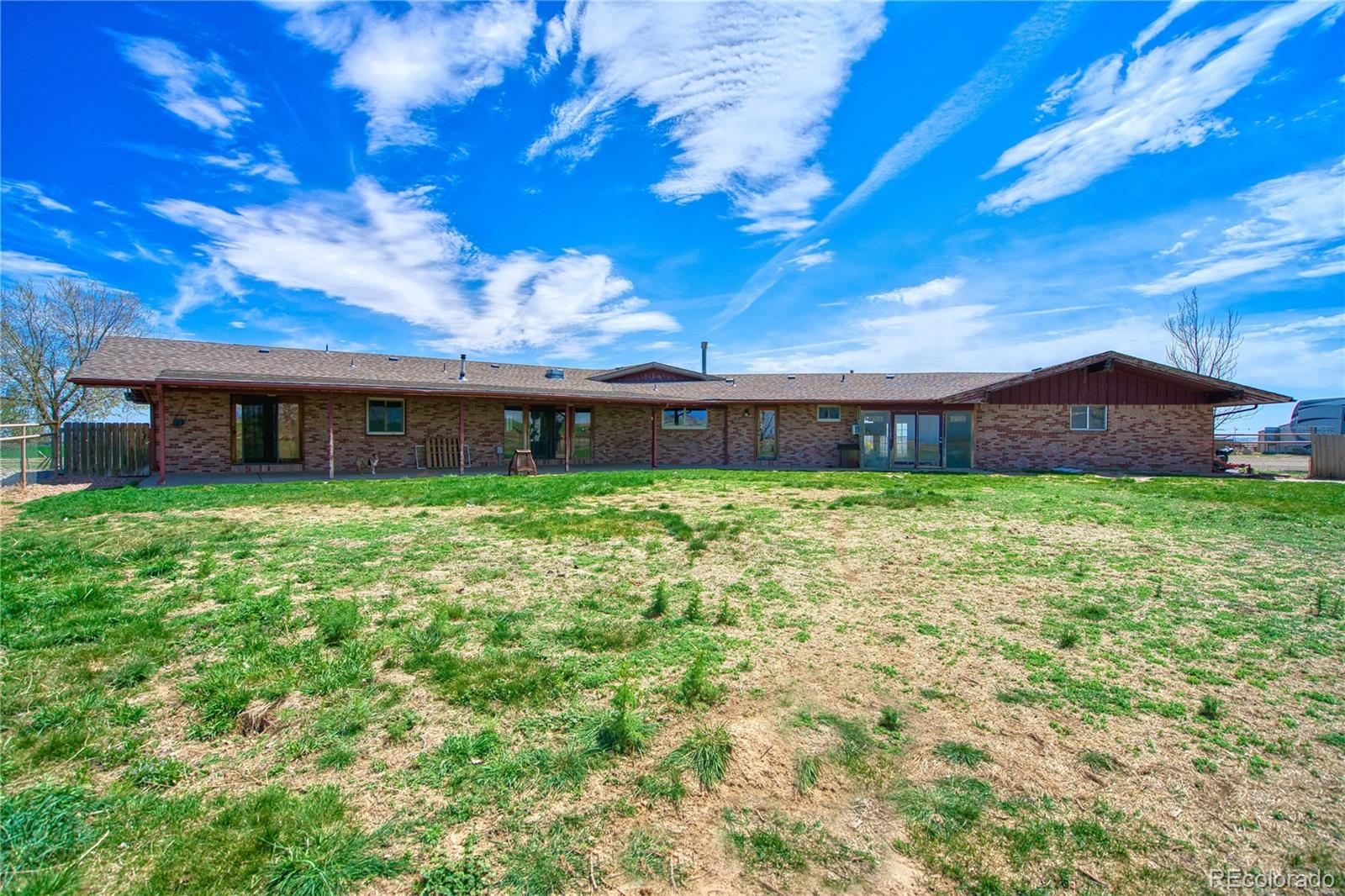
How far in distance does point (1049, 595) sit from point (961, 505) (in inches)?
204

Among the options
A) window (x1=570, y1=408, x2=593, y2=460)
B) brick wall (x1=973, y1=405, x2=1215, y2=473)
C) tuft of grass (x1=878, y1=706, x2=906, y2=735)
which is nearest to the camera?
tuft of grass (x1=878, y1=706, x2=906, y2=735)

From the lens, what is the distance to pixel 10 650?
3789 mm

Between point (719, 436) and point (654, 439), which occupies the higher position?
point (719, 436)

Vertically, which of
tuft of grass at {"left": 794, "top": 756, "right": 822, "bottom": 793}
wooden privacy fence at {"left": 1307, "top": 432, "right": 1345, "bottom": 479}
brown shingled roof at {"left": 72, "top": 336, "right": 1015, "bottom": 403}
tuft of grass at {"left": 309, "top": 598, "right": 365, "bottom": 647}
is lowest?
tuft of grass at {"left": 794, "top": 756, "right": 822, "bottom": 793}

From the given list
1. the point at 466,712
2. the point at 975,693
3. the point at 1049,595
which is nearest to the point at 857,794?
the point at 975,693

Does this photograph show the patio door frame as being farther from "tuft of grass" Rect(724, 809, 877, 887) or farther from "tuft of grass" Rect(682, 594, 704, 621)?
"tuft of grass" Rect(724, 809, 877, 887)

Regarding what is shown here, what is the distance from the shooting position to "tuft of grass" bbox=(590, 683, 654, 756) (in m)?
2.79

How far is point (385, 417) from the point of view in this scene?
56.0 ft

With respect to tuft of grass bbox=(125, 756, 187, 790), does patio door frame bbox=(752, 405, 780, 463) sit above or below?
above

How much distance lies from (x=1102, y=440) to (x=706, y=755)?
21.7 meters

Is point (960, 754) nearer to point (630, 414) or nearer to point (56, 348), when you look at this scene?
point (630, 414)

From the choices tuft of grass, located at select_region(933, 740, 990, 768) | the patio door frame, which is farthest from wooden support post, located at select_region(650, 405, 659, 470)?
tuft of grass, located at select_region(933, 740, 990, 768)

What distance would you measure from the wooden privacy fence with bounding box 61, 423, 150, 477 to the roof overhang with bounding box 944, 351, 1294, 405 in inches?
976

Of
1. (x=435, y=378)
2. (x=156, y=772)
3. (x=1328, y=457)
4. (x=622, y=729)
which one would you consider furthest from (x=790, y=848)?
(x=1328, y=457)
